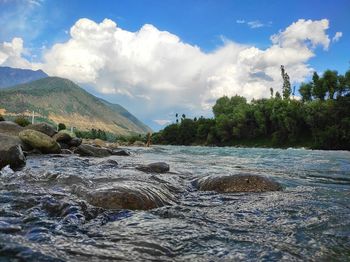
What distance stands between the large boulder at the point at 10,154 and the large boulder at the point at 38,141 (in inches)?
254

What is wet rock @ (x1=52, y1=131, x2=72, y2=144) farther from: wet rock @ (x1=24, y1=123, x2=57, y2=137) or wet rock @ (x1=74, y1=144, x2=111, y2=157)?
wet rock @ (x1=74, y1=144, x2=111, y2=157)

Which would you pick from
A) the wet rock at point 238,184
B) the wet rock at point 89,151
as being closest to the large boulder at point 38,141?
the wet rock at point 89,151

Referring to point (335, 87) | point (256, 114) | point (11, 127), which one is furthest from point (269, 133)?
point (11, 127)

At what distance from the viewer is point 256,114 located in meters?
116

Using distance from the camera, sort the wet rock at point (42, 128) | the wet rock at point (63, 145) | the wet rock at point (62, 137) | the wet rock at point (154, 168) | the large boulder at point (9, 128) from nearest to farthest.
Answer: the wet rock at point (154, 168) < the large boulder at point (9, 128) < the wet rock at point (42, 128) < the wet rock at point (63, 145) < the wet rock at point (62, 137)

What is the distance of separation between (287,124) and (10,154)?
95.3 metres

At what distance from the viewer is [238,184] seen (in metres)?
8.94

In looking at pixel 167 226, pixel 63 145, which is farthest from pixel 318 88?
pixel 167 226

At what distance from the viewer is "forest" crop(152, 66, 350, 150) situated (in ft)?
284

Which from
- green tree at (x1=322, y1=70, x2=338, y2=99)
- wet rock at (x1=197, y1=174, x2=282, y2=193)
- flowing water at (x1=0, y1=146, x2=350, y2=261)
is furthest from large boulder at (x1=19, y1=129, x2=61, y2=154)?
green tree at (x1=322, y1=70, x2=338, y2=99)

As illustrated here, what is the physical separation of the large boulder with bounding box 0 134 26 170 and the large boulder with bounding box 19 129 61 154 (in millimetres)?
6441

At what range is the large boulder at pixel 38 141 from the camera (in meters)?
18.4

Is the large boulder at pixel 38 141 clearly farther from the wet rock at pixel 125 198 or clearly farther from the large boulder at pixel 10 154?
the wet rock at pixel 125 198

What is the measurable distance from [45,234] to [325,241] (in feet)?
11.4
